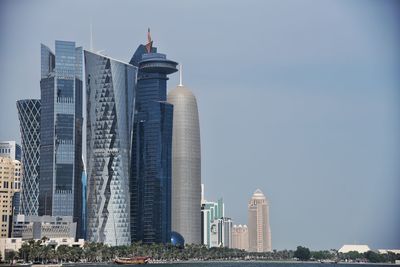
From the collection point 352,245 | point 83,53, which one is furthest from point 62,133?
point 352,245

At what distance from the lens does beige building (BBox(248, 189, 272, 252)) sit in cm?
17750

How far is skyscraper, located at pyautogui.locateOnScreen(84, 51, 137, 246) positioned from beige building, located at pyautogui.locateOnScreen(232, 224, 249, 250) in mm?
91122

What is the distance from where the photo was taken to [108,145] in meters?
92.9

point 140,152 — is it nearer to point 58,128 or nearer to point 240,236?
point 58,128

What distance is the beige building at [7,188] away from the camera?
98.1 meters

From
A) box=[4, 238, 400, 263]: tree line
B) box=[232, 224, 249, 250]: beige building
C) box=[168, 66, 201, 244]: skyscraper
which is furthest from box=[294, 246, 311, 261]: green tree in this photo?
box=[232, 224, 249, 250]: beige building

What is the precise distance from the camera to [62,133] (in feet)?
315

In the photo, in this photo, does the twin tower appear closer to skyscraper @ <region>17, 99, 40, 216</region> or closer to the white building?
skyscraper @ <region>17, 99, 40, 216</region>

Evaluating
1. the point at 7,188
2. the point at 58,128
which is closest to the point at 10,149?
the point at 7,188

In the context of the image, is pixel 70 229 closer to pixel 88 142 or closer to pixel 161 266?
pixel 88 142

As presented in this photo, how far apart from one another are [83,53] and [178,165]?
87.1 ft

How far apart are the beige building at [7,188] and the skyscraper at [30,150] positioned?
2.17 m

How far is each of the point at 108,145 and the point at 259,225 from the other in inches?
Answer: 3660

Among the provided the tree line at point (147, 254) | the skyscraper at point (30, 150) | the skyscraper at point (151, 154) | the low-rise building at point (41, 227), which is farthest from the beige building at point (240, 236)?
the low-rise building at point (41, 227)
